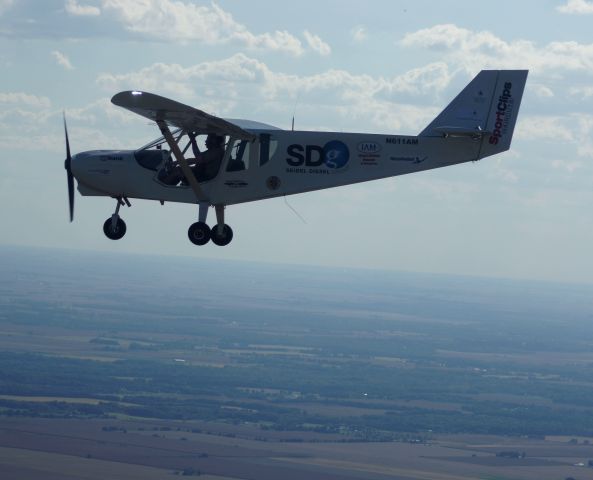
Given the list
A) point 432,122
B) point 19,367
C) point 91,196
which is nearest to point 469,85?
point 432,122

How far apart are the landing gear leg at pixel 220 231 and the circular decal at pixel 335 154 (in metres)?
2.80

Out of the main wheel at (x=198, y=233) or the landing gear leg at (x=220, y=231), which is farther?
the landing gear leg at (x=220, y=231)

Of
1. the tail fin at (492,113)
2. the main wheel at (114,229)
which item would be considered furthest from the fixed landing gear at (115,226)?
the tail fin at (492,113)

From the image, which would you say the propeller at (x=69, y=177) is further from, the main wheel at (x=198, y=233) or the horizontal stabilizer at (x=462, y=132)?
the horizontal stabilizer at (x=462, y=132)

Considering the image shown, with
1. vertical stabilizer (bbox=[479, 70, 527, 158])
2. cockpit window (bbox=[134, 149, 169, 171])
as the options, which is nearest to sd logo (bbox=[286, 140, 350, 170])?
cockpit window (bbox=[134, 149, 169, 171])

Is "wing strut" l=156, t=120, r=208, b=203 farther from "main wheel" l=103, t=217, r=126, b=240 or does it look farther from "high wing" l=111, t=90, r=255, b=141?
"main wheel" l=103, t=217, r=126, b=240

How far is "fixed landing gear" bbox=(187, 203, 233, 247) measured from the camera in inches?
1186

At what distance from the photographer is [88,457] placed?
112688 mm

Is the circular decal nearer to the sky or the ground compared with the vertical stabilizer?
nearer to the ground

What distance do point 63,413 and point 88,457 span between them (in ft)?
92.0

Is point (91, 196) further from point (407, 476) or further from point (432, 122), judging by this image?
point (407, 476)

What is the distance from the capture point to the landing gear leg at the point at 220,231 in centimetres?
3042

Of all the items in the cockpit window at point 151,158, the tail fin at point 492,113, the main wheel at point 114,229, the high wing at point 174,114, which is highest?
the tail fin at point 492,113

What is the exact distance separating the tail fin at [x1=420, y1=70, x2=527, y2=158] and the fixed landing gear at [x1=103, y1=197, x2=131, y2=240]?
769 centimetres
